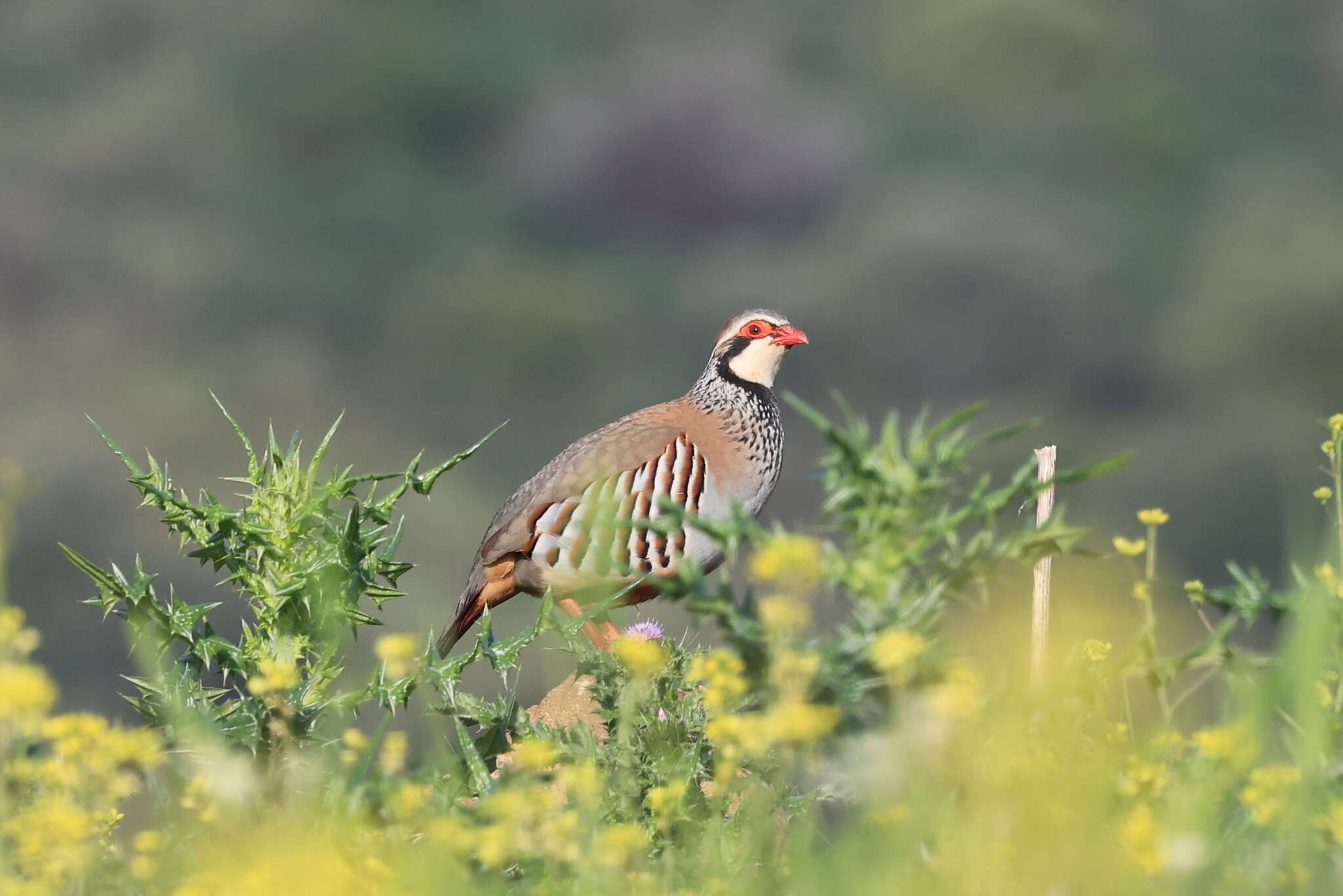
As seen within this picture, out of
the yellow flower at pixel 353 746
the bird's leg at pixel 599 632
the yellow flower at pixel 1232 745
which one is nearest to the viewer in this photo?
the yellow flower at pixel 1232 745

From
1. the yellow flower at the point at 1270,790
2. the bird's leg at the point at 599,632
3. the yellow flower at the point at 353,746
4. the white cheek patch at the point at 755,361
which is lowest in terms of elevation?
the yellow flower at the point at 1270,790

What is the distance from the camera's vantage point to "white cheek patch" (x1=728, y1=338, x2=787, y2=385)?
5605mm

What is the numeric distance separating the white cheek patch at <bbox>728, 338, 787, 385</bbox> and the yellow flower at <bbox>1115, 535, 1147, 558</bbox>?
139 inches

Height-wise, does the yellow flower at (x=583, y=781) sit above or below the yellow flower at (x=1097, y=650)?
below

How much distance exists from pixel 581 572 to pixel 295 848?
3.55 meters

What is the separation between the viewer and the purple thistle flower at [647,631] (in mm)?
3278

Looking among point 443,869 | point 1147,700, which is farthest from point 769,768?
point 443,869

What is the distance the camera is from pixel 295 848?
1.54 meters

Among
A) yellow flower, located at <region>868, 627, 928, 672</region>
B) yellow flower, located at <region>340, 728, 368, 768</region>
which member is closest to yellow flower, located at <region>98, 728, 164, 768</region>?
yellow flower, located at <region>340, 728, 368, 768</region>

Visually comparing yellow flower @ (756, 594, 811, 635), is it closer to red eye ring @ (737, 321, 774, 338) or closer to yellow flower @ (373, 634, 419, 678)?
yellow flower @ (373, 634, 419, 678)

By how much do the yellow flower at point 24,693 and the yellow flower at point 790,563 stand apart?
741mm

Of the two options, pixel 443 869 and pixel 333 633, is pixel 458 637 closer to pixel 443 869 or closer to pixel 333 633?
pixel 333 633

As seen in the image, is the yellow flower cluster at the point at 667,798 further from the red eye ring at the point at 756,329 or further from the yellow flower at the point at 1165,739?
the red eye ring at the point at 756,329

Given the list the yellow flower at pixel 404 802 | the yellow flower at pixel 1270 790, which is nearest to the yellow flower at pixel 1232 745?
the yellow flower at pixel 1270 790
